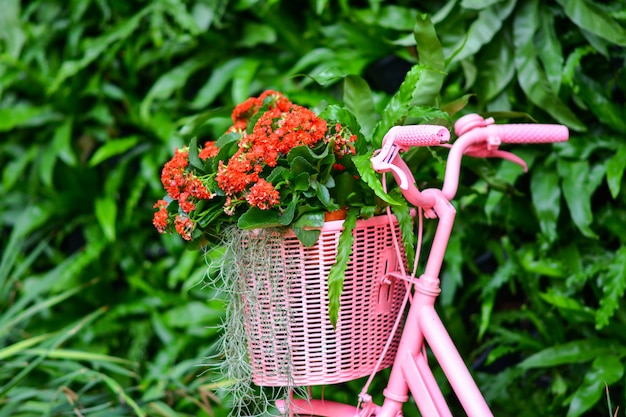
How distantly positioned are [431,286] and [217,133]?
4.00 ft

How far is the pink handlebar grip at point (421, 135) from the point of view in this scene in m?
1.03

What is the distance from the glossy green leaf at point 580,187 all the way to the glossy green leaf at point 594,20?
323 millimetres

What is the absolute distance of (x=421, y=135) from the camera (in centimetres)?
103

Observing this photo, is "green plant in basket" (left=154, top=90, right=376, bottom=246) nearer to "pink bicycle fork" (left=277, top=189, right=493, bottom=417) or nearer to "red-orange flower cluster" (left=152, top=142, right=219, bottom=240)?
"red-orange flower cluster" (left=152, top=142, right=219, bottom=240)

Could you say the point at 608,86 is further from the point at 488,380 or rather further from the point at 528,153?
the point at 488,380

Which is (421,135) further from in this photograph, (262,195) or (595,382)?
(595,382)

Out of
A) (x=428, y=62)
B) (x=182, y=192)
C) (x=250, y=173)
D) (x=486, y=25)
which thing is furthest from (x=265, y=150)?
(x=486, y=25)

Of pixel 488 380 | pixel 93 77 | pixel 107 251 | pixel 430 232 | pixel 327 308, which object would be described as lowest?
pixel 107 251

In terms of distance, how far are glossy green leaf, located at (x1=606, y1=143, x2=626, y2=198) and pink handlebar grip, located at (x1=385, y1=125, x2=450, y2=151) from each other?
0.73 m

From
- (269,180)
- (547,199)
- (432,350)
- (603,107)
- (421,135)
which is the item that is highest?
(421,135)

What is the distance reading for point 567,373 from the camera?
179 centimetres

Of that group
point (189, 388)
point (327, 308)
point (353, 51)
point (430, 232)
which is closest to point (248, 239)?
point (327, 308)

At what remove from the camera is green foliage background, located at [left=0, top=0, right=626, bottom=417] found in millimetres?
1652

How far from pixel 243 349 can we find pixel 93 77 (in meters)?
1.65
